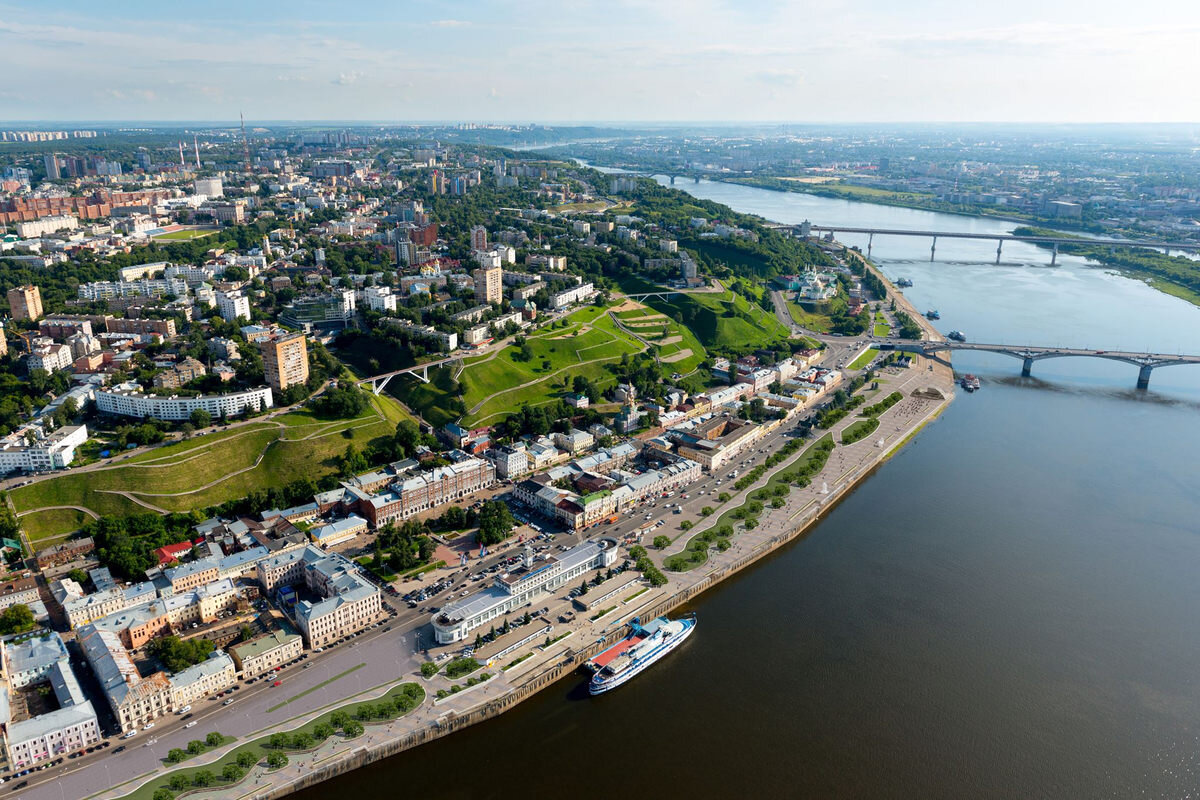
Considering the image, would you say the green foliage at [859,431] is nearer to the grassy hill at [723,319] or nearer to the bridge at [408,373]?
the grassy hill at [723,319]

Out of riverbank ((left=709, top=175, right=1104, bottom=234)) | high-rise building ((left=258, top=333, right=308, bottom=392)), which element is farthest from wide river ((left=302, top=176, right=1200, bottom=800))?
riverbank ((left=709, top=175, right=1104, bottom=234))

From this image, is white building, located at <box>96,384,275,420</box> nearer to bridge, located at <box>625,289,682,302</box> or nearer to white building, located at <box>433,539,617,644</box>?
white building, located at <box>433,539,617,644</box>

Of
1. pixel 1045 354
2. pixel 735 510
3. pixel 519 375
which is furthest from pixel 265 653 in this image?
pixel 1045 354

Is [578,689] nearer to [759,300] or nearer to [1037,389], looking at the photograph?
[1037,389]

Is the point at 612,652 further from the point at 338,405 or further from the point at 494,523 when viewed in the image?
the point at 338,405

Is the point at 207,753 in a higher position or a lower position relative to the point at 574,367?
lower

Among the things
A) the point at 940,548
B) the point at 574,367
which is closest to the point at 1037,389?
the point at 940,548
